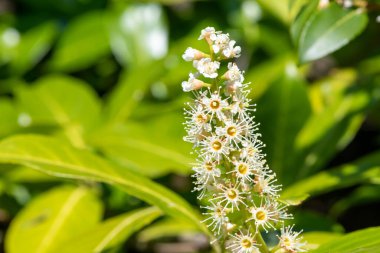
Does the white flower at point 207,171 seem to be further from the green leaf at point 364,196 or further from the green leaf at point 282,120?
the green leaf at point 364,196

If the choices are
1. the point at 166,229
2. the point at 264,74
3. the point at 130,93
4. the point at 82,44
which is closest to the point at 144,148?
the point at 166,229

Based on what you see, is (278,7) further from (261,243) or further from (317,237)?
(261,243)

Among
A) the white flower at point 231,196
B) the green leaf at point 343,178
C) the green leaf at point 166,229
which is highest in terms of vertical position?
the green leaf at point 166,229

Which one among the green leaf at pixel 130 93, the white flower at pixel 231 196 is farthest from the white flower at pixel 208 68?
the green leaf at pixel 130 93

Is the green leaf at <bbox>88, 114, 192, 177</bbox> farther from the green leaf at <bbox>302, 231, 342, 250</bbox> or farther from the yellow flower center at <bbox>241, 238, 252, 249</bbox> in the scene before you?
the yellow flower center at <bbox>241, 238, 252, 249</bbox>

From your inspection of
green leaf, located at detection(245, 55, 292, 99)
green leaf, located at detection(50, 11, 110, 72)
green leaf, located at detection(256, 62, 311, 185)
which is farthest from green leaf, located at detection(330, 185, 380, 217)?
green leaf, located at detection(50, 11, 110, 72)

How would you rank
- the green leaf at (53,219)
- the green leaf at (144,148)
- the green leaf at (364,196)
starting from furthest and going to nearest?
the green leaf at (364,196) → the green leaf at (144,148) → the green leaf at (53,219)

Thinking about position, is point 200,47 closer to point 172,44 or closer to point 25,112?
point 172,44
